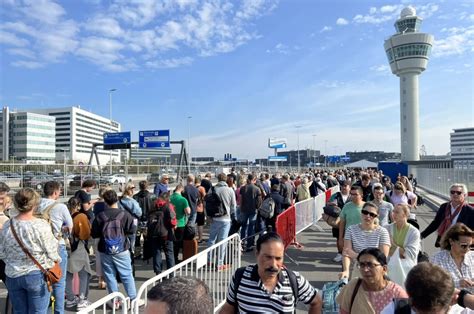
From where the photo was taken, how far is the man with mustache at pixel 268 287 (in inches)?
111

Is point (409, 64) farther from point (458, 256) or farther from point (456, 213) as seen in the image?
point (458, 256)

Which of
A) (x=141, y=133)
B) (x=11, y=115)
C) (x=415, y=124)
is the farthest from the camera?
(x=11, y=115)

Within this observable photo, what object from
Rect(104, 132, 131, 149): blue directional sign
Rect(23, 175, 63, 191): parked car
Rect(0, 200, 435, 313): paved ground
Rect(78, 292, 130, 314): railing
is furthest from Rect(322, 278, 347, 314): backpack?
Rect(104, 132, 131, 149): blue directional sign

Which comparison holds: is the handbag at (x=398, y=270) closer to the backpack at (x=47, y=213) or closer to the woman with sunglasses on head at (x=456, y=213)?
the woman with sunglasses on head at (x=456, y=213)

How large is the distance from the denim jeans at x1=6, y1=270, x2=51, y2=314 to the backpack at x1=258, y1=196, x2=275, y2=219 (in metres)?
6.20

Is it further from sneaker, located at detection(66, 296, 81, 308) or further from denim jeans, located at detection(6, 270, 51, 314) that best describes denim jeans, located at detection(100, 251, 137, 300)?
denim jeans, located at detection(6, 270, 51, 314)

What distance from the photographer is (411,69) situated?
2586 inches

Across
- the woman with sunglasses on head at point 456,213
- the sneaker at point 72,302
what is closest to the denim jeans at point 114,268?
the sneaker at point 72,302

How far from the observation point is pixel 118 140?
3644 cm

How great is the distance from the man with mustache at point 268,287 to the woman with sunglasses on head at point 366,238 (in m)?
1.88

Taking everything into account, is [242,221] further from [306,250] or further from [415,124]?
[415,124]

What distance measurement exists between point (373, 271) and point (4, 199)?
176 inches

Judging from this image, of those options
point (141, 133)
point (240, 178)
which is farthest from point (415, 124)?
point (240, 178)

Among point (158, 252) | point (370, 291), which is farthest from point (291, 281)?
point (158, 252)
